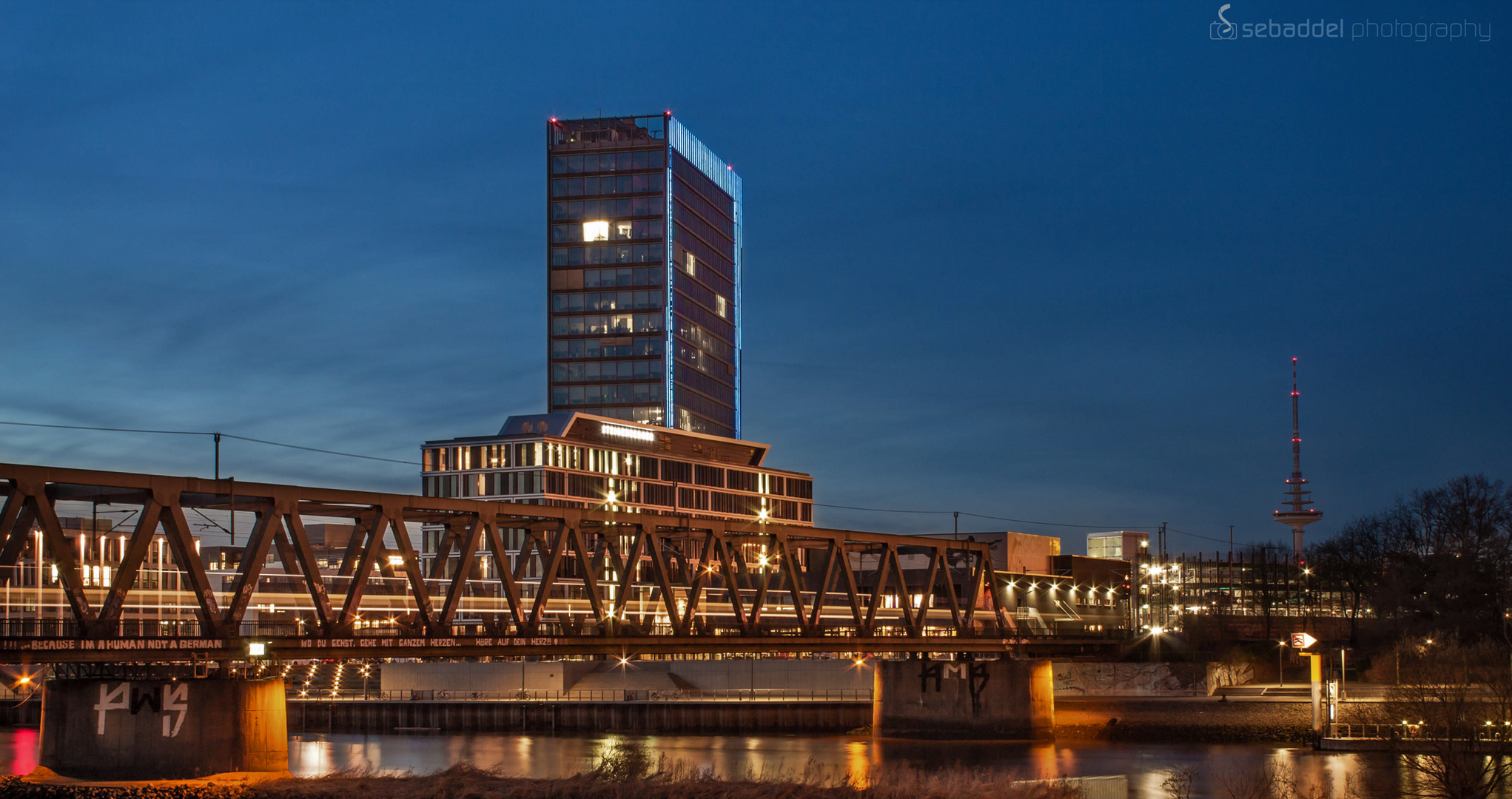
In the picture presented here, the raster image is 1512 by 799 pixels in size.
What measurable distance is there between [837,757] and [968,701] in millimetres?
14736

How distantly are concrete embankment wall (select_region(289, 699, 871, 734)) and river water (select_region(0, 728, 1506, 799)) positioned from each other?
4.49m

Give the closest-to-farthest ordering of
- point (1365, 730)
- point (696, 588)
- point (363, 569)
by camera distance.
→ point (363, 569)
point (696, 588)
point (1365, 730)

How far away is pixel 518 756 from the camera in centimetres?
8319

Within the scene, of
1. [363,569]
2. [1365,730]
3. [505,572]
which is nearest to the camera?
[363,569]

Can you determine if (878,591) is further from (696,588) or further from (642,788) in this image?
(642,788)

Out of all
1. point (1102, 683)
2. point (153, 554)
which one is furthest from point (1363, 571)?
point (153, 554)

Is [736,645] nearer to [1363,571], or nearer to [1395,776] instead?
[1395,776]

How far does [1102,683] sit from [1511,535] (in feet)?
164

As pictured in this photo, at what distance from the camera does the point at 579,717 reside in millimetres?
106250

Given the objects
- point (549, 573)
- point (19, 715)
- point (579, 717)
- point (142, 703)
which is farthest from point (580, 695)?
point (142, 703)

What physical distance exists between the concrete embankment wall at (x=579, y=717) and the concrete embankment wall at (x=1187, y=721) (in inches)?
598

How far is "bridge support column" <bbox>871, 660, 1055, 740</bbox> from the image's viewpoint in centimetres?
8925

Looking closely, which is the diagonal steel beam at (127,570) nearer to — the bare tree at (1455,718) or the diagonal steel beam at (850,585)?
the diagonal steel beam at (850,585)

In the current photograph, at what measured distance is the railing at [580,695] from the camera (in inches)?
4464
